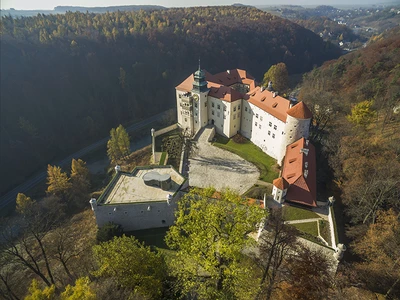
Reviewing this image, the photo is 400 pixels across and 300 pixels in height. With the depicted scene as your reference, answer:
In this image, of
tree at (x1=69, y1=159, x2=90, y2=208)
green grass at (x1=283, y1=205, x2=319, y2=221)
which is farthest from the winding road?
green grass at (x1=283, y1=205, x2=319, y2=221)

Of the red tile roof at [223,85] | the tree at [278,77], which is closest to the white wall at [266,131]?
the red tile roof at [223,85]

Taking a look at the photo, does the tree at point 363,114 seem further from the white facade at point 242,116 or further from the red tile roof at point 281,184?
the red tile roof at point 281,184

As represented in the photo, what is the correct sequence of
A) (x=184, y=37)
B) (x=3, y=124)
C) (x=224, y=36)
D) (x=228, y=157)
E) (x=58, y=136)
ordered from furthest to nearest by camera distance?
1. (x=224, y=36)
2. (x=184, y=37)
3. (x=58, y=136)
4. (x=3, y=124)
5. (x=228, y=157)

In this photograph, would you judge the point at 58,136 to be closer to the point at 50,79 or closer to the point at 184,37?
the point at 50,79

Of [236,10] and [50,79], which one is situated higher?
[236,10]

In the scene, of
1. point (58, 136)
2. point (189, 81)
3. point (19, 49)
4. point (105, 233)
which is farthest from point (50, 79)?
point (105, 233)

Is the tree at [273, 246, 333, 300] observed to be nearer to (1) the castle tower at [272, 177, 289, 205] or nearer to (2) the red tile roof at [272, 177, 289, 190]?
(1) the castle tower at [272, 177, 289, 205]
